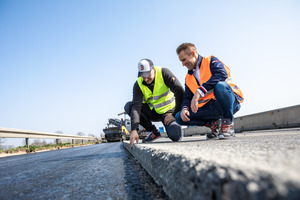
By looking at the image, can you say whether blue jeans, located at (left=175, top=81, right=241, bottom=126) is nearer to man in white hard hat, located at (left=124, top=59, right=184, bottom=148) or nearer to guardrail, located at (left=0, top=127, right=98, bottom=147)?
man in white hard hat, located at (left=124, top=59, right=184, bottom=148)

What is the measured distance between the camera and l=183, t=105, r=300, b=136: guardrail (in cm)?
602

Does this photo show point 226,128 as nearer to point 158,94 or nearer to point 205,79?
point 205,79

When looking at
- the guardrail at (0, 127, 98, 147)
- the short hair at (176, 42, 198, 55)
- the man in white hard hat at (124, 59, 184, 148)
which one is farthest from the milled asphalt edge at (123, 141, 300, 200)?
the guardrail at (0, 127, 98, 147)

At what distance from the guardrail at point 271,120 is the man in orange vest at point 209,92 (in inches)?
162

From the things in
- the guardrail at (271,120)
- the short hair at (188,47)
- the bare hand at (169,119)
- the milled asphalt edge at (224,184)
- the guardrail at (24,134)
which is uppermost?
the short hair at (188,47)

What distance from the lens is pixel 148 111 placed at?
4.24 meters

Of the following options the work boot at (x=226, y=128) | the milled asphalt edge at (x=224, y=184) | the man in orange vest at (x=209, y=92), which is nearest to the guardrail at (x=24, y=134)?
the man in orange vest at (x=209, y=92)

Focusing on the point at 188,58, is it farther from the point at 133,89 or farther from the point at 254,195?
the point at 254,195

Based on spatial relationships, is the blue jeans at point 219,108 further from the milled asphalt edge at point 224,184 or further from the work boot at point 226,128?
the milled asphalt edge at point 224,184

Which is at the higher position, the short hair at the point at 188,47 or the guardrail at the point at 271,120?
the short hair at the point at 188,47

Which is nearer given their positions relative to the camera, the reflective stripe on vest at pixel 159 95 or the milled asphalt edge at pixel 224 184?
the milled asphalt edge at pixel 224 184

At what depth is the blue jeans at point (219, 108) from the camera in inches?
102

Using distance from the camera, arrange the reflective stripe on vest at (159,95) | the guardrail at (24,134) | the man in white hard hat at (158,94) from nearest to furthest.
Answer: the man in white hard hat at (158,94)
the reflective stripe on vest at (159,95)
the guardrail at (24,134)

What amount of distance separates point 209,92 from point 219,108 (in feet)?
1.54
